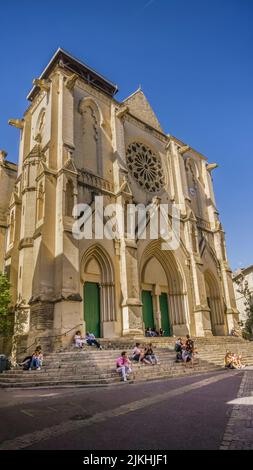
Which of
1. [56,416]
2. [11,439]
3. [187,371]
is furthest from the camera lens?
[187,371]

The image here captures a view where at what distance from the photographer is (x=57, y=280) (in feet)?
46.5

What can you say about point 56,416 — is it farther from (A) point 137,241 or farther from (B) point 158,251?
(B) point 158,251

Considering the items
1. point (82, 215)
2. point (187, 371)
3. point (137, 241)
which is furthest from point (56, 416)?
point (137, 241)

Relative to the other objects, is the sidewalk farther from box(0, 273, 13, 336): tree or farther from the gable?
the gable

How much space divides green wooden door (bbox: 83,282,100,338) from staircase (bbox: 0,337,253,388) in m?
2.37

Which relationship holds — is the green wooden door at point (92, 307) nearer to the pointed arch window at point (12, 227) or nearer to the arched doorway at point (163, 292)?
the arched doorway at point (163, 292)

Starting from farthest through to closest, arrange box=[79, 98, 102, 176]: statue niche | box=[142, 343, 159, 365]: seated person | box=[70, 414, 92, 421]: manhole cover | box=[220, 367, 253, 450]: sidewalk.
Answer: box=[79, 98, 102, 176]: statue niche → box=[142, 343, 159, 365]: seated person → box=[70, 414, 92, 421]: manhole cover → box=[220, 367, 253, 450]: sidewalk

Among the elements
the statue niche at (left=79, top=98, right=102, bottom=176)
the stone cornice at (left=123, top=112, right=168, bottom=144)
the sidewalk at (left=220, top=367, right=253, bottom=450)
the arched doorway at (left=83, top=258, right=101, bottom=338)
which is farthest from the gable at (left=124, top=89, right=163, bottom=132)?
the sidewalk at (left=220, top=367, right=253, bottom=450)

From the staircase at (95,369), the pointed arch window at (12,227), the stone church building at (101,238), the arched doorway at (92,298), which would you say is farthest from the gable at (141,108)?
the staircase at (95,369)

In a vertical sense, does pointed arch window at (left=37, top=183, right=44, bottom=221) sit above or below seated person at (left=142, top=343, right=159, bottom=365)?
above

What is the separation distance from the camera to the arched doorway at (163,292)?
1950 cm

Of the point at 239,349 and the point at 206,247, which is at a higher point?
the point at 206,247

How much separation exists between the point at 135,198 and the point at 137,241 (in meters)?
3.42

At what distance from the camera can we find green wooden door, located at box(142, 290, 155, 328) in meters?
19.1
